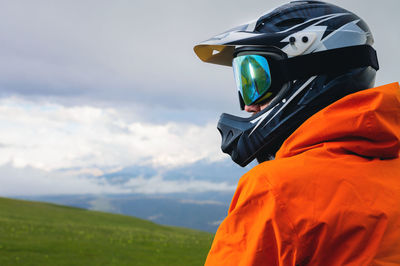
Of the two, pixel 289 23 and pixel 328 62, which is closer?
pixel 328 62

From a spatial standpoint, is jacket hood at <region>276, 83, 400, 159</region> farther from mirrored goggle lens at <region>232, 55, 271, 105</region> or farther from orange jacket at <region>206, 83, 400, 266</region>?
mirrored goggle lens at <region>232, 55, 271, 105</region>

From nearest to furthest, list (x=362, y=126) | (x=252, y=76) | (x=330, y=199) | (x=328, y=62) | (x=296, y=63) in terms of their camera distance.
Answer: (x=330, y=199) < (x=362, y=126) < (x=328, y=62) < (x=296, y=63) < (x=252, y=76)

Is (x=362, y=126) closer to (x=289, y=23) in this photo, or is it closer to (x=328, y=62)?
(x=328, y=62)

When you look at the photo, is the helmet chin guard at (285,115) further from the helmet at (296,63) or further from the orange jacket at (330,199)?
the orange jacket at (330,199)

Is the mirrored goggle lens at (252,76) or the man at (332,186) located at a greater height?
the mirrored goggle lens at (252,76)

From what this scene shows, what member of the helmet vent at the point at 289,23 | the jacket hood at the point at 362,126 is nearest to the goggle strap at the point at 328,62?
the helmet vent at the point at 289,23

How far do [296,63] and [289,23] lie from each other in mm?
353

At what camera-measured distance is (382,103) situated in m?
2.01

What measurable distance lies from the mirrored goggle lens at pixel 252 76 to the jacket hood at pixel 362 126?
973 millimetres

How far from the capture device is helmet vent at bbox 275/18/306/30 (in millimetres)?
3014

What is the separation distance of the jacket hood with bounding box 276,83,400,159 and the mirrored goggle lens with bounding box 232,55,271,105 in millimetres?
973

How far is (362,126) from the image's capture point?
1.96 m

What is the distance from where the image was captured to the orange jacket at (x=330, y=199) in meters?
1.73

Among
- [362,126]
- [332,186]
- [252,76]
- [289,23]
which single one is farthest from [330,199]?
[289,23]
